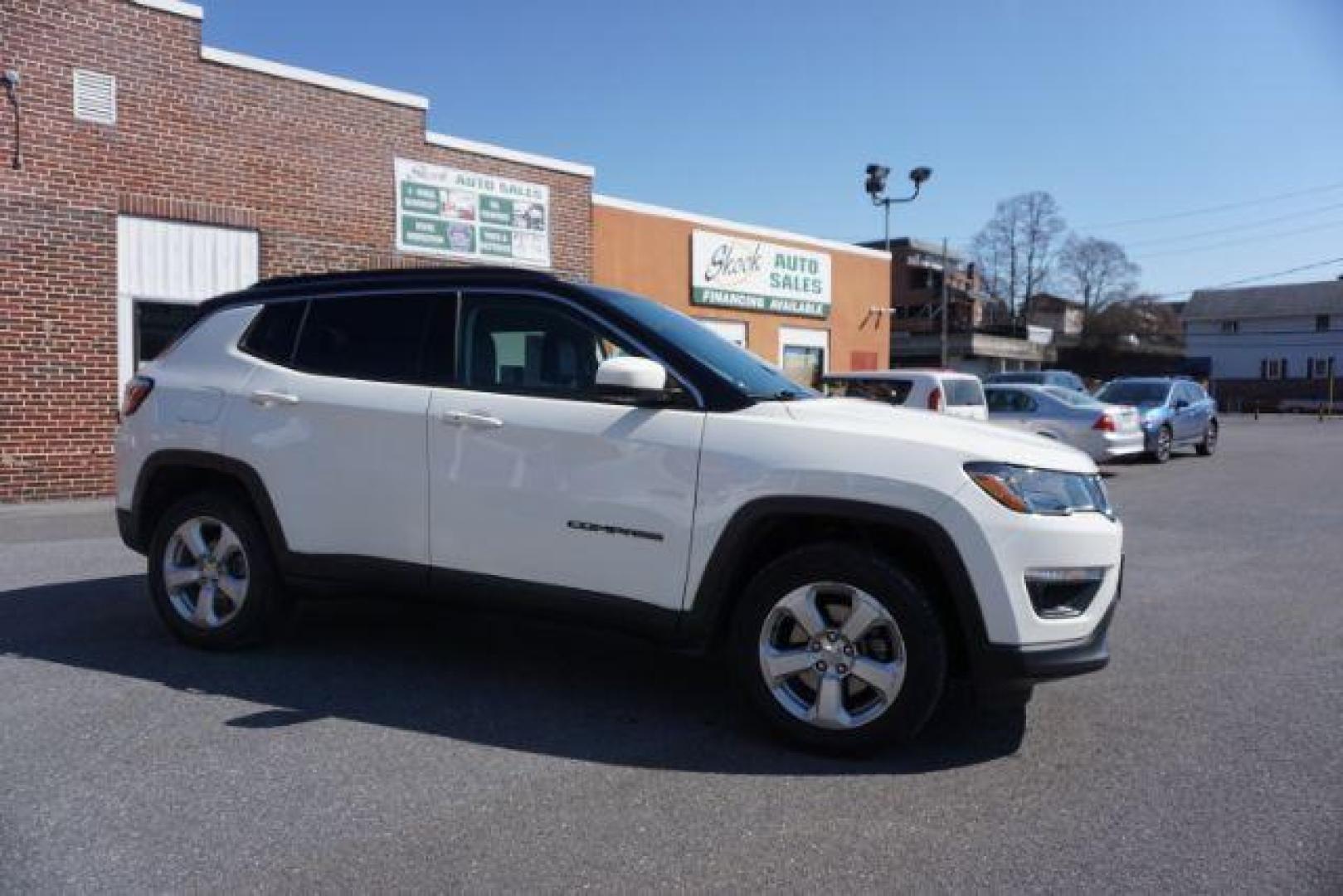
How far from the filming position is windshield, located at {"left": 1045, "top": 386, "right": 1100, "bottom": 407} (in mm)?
16234

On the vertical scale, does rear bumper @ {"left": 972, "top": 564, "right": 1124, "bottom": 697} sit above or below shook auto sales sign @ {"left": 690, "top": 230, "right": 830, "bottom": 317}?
below

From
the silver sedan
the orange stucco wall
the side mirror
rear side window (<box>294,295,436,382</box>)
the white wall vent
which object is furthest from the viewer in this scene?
the orange stucco wall

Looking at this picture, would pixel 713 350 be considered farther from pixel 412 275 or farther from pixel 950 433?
pixel 412 275

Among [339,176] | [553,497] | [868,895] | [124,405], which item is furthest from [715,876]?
[339,176]

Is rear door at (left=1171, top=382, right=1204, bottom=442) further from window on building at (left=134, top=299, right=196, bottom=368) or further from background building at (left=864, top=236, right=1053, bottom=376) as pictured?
background building at (left=864, top=236, right=1053, bottom=376)

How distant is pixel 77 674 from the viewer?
4746mm

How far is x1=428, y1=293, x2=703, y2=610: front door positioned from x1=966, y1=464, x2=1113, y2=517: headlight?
1070 mm

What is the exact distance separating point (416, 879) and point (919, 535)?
6.57ft

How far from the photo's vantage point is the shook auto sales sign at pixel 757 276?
18672mm

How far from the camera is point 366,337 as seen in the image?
4.88m

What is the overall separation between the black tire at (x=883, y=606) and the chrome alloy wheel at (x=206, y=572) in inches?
101

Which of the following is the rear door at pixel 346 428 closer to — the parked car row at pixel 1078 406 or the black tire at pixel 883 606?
the black tire at pixel 883 606

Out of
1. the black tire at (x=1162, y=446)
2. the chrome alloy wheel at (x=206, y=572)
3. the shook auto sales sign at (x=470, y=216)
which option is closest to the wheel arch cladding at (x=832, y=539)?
the chrome alloy wheel at (x=206, y=572)

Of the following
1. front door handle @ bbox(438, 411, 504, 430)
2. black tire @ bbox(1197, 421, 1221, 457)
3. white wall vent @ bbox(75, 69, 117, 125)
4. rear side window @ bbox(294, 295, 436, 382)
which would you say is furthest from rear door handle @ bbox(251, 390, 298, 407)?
black tire @ bbox(1197, 421, 1221, 457)
